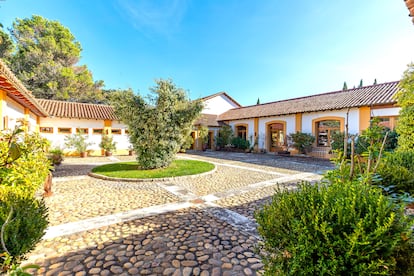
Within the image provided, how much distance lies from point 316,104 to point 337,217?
54.9ft

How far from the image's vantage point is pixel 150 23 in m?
11.8

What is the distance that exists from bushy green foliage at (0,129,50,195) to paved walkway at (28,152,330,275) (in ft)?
3.27

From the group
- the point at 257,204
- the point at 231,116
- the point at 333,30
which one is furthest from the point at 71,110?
the point at 333,30

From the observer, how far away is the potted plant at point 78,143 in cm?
1486

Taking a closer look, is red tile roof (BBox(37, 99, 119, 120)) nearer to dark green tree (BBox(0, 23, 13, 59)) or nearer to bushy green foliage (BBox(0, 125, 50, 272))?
dark green tree (BBox(0, 23, 13, 59))

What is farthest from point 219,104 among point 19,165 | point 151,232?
point 19,165

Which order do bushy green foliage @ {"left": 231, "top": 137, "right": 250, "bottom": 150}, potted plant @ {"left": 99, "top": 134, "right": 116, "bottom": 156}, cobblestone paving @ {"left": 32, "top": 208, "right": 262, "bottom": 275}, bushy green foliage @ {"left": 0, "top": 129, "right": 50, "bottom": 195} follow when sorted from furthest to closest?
1. bushy green foliage @ {"left": 231, "top": 137, "right": 250, "bottom": 150}
2. potted plant @ {"left": 99, "top": 134, "right": 116, "bottom": 156}
3. bushy green foliage @ {"left": 0, "top": 129, "right": 50, "bottom": 195}
4. cobblestone paving @ {"left": 32, "top": 208, "right": 262, "bottom": 275}

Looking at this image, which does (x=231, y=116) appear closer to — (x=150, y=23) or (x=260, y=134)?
(x=260, y=134)

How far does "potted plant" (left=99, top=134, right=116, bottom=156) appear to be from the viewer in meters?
15.8

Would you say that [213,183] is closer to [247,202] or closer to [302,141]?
[247,202]

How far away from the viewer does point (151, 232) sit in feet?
11.0

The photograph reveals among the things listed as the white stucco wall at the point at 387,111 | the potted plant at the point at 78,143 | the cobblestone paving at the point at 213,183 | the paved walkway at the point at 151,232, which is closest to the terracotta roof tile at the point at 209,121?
the potted plant at the point at 78,143

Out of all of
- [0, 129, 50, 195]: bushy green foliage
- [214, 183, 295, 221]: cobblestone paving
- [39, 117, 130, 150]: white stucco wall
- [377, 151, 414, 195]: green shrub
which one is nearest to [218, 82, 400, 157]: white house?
[377, 151, 414, 195]: green shrub

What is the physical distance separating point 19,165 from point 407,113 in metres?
9.47
